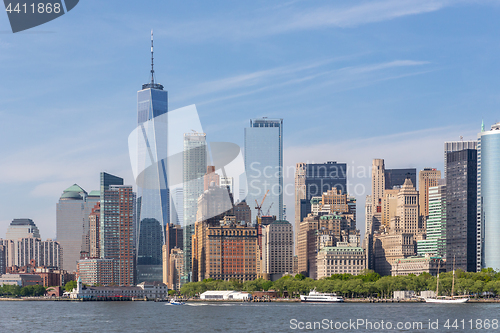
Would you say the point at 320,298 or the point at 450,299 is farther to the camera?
the point at 320,298

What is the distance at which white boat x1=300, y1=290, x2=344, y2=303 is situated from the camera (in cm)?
16538

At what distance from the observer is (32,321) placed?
10644cm

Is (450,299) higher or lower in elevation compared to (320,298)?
higher

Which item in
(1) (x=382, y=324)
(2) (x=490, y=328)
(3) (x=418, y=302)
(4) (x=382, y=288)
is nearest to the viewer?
(2) (x=490, y=328)

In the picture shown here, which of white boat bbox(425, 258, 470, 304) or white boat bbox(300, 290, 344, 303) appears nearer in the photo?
white boat bbox(425, 258, 470, 304)

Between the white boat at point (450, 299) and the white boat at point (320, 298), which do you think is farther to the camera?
the white boat at point (320, 298)

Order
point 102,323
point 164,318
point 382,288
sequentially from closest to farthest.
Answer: point 102,323 < point 164,318 < point 382,288

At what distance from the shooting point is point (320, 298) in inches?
6604

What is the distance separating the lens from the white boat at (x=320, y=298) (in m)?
165

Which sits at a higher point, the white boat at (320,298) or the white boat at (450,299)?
the white boat at (450,299)

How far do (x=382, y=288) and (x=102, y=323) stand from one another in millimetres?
89241

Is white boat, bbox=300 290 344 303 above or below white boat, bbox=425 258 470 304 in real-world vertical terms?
below

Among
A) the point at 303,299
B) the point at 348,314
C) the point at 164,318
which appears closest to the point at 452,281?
the point at 303,299

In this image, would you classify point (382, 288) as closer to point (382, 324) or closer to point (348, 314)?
point (348, 314)
